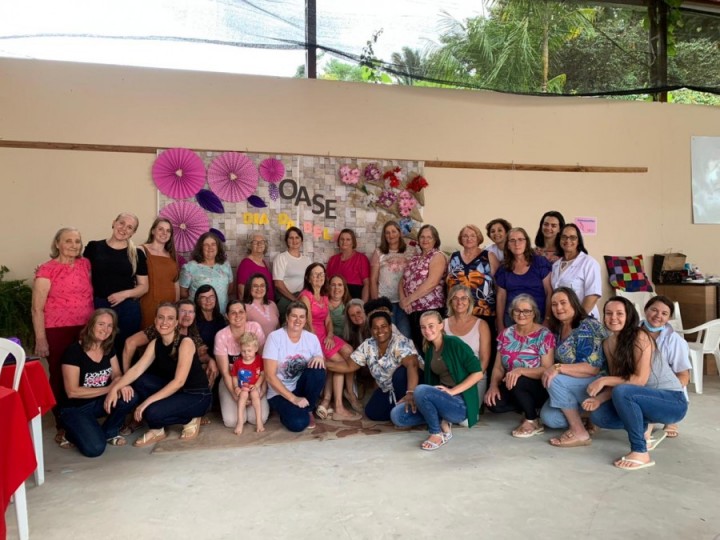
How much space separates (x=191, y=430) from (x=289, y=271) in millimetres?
1514

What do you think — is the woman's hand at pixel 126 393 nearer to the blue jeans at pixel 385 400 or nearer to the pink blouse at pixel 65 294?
the pink blouse at pixel 65 294

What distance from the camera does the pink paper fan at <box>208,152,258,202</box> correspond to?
4.54 metres

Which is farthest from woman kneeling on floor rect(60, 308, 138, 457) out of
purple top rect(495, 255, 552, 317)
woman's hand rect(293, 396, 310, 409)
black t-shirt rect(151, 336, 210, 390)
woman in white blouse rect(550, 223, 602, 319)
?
woman in white blouse rect(550, 223, 602, 319)

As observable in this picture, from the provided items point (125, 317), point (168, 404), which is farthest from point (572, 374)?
point (125, 317)

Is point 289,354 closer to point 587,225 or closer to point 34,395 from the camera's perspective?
point 34,395

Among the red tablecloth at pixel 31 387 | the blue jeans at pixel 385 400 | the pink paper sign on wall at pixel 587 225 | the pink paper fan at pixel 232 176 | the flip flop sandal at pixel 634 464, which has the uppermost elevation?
the pink paper fan at pixel 232 176

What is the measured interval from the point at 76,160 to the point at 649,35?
5387mm

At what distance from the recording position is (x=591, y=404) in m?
2.91

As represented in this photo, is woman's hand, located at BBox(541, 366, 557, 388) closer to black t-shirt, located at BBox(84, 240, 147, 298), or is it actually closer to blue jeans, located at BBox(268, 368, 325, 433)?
blue jeans, located at BBox(268, 368, 325, 433)

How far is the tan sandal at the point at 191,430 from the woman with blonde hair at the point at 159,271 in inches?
31.5

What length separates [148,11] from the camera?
4.25 meters

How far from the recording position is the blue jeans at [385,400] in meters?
3.40

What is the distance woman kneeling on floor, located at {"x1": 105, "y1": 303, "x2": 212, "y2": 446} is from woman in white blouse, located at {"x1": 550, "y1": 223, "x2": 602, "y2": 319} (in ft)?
7.79

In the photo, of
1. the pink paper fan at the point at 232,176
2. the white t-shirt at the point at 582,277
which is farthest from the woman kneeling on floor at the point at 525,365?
the pink paper fan at the point at 232,176
